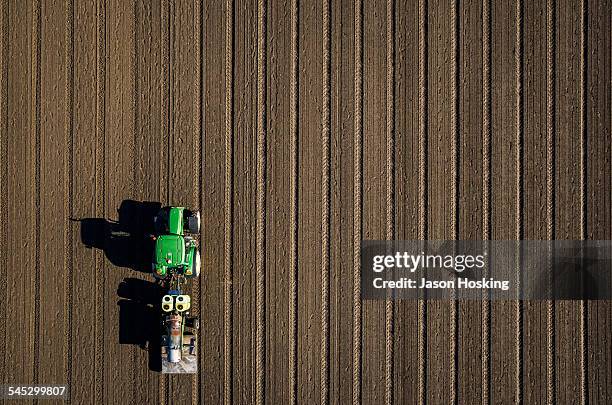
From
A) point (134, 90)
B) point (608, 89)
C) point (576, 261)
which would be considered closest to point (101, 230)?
point (134, 90)

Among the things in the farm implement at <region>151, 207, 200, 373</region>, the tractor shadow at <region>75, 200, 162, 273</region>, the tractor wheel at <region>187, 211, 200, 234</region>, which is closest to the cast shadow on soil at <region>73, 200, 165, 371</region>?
the tractor shadow at <region>75, 200, 162, 273</region>

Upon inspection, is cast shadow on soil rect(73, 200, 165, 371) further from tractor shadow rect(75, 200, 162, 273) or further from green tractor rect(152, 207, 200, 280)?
green tractor rect(152, 207, 200, 280)

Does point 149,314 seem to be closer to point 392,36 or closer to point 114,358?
point 114,358

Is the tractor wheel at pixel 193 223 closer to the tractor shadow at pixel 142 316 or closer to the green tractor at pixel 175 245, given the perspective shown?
the green tractor at pixel 175 245

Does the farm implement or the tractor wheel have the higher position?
the tractor wheel

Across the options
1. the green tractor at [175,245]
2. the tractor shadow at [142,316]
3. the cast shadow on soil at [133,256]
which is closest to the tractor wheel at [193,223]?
the green tractor at [175,245]

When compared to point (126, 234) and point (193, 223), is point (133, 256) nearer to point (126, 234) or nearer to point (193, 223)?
point (126, 234)
